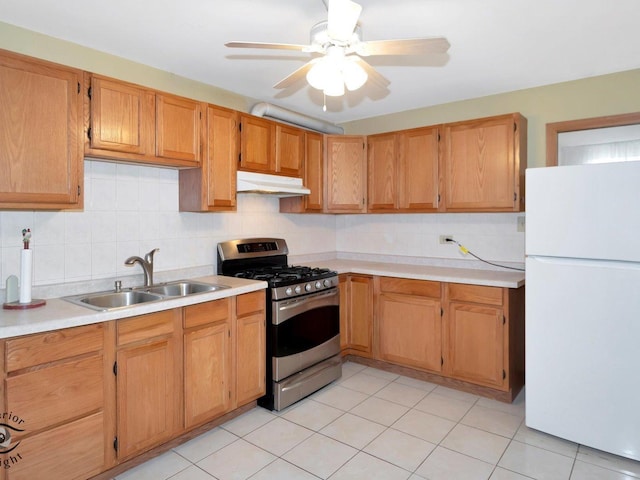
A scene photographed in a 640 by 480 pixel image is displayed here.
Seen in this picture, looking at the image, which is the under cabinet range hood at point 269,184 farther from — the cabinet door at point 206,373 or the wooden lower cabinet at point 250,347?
the cabinet door at point 206,373

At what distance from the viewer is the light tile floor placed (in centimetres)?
214

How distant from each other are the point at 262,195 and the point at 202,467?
7.40 feet

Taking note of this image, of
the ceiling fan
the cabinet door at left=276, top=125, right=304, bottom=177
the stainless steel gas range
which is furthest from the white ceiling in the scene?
the stainless steel gas range

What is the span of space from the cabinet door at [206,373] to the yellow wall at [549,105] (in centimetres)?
278

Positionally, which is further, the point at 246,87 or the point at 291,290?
the point at 246,87

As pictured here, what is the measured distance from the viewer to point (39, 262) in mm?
2291

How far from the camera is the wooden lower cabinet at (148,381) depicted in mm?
2068

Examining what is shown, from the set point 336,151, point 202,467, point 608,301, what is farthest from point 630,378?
point 336,151

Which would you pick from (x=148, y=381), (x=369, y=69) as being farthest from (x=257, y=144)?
(x=148, y=381)

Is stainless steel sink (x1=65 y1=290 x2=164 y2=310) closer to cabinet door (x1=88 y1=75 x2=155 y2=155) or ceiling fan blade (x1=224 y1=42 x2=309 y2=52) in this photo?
cabinet door (x1=88 y1=75 x2=155 y2=155)

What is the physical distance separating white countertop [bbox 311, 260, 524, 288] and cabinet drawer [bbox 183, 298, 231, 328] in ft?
4.31

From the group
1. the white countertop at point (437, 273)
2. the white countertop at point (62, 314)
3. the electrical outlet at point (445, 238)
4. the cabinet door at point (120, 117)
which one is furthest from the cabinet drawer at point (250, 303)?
the electrical outlet at point (445, 238)

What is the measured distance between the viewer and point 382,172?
3832 mm

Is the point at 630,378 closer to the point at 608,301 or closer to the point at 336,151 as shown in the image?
the point at 608,301
